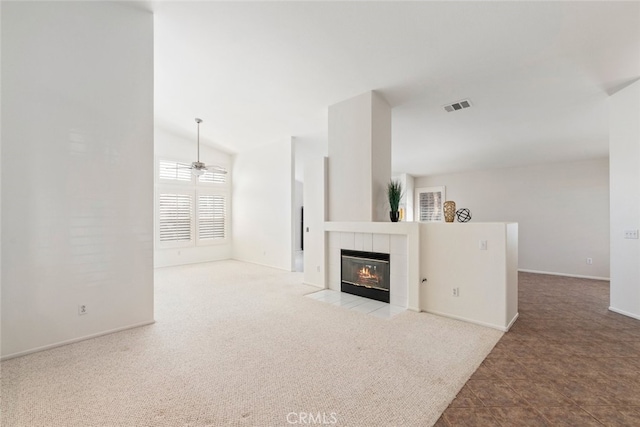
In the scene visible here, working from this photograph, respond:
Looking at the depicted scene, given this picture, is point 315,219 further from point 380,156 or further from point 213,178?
point 213,178

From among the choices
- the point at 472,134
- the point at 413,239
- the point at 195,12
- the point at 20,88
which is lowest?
the point at 413,239

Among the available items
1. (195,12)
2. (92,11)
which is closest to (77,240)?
(92,11)

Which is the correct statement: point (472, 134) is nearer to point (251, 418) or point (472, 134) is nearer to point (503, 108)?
point (503, 108)

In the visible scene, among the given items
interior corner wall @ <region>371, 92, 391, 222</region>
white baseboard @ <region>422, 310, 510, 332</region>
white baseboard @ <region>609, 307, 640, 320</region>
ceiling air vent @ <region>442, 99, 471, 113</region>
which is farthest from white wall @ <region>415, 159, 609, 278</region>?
interior corner wall @ <region>371, 92, 391, 222</region>

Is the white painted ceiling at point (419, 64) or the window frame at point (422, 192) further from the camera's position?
the window frame at point (422, 192)

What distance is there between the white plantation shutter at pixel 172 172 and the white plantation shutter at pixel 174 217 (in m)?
0.44

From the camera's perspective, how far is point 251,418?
1720mm

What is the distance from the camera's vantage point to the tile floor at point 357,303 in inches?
144

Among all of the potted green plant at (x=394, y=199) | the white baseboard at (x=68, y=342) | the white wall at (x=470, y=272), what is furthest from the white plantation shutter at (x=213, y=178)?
the white wall at (x=470, y=272)

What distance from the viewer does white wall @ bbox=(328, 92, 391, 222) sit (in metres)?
4.26

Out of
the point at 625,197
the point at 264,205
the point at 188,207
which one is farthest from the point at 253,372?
the point at 188,207

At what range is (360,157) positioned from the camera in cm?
439

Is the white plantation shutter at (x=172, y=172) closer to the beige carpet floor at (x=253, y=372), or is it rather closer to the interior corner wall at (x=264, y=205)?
the interior corner wall at (x=264, y=205)

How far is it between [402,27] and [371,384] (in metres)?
3.46
